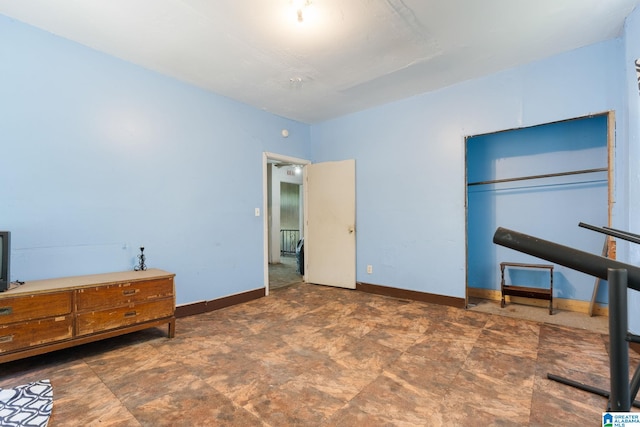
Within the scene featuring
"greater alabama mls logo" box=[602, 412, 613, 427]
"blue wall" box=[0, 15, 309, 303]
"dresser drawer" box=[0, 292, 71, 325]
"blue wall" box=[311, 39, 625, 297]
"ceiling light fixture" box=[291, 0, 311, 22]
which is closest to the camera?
"greater alabama mls logo" box=[602, 412, 613, 427]

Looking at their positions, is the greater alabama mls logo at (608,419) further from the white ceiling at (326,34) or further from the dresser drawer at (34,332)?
the dresser drawer at (34,332)

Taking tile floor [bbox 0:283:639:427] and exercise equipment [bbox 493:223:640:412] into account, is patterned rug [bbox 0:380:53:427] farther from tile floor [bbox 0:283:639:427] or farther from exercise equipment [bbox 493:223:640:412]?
exercise equipment [bbox 493:223:640:412]

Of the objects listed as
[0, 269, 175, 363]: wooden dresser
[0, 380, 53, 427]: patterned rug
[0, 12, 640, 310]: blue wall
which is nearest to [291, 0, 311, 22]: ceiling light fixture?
[0, 12, 640, 310]: blue wall

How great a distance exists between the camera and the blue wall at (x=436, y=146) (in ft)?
9.40

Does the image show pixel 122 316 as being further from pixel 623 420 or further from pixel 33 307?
pixel 623 420

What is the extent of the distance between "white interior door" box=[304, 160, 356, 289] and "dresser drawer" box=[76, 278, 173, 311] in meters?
2.51

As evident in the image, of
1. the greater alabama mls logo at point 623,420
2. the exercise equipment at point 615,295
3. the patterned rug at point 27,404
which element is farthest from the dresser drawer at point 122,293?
the greater alabama mls logo at point 623,420

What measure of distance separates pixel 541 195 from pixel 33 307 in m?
5.11

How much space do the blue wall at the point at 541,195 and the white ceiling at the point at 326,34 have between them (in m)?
1.13

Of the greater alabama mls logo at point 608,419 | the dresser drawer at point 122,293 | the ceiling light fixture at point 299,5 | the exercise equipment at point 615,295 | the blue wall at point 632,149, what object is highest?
the ceiling light fixture at point 299,5

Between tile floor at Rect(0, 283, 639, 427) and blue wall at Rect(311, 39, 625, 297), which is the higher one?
blue wall at Rect(311, 39, 625, 297)

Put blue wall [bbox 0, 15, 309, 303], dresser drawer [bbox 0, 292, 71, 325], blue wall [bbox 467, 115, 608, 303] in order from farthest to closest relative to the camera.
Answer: blue wall [bbox 467, 115, 608, 303], blue wall [bbox 0, 15, 309, 303], dresser drawer [bbox 0, 292, 71, 325]

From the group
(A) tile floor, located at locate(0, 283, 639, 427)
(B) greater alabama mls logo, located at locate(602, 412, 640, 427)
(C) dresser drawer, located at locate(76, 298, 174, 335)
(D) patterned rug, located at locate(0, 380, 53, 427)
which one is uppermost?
(B) greater alabama mls logo, located at locate(602, 412, 640, 427)

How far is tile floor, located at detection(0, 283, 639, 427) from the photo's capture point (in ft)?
5.44
